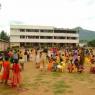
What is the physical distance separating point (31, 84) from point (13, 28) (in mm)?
81594

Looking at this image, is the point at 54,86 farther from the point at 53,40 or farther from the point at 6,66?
the point at 53,40

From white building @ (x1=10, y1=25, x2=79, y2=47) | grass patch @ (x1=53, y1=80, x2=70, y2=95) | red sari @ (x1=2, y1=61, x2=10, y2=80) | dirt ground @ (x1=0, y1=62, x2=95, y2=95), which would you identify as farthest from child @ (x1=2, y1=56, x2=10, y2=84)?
white building @ (x1=10, y1=25, x2=79, y2=47)

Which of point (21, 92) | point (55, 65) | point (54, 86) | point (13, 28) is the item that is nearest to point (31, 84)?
point (54, 86)

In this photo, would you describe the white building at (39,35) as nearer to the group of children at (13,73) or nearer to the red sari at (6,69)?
the group of children at (13,73)

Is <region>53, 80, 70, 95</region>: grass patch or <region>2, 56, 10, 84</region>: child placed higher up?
<region>2, 56, 10, 84</region>: child

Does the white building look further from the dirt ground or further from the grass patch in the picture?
the grass patch

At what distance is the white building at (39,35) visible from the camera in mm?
95375

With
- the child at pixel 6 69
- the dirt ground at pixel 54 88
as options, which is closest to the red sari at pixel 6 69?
the child at pixel 6 69

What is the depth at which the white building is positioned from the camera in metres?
95.4

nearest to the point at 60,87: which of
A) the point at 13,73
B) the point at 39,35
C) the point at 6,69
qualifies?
the point at 13,73

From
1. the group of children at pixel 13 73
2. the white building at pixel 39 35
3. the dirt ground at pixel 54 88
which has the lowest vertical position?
the dirt ground at pixel 54 88

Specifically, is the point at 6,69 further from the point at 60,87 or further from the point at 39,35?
the point at 39,35

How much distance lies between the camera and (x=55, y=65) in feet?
72.0

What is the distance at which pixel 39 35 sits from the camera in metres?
97.7
